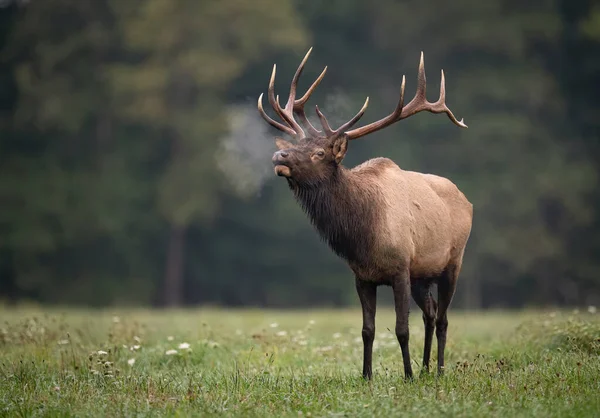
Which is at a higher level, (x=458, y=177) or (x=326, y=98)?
(x=326, y=98)

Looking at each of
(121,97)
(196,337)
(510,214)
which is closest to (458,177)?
(510,214)

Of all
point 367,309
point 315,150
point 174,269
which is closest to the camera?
point 315,150

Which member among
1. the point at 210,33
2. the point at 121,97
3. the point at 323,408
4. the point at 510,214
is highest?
the point at 210,33

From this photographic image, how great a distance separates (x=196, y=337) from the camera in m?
12.9

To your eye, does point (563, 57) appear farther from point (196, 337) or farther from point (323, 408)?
point (323, 408)

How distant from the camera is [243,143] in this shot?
1225 inches

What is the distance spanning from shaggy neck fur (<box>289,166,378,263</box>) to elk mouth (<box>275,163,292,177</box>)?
0.25 metres

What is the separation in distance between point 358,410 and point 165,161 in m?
25.0

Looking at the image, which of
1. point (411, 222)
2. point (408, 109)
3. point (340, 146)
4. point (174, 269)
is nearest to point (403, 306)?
point (411, 222)

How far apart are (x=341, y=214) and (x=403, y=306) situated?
3.42 ft

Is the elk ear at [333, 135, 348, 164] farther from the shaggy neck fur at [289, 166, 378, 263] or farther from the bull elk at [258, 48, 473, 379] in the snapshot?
the shaggy neck fur at [289, 166, 378, 263]

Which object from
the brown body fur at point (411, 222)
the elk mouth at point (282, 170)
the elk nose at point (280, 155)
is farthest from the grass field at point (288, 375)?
the elk nose at point (280, 155)

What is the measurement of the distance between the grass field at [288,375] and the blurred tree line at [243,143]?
55.4ft

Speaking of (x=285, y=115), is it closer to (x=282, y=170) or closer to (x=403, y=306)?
(x=282, y=170)
